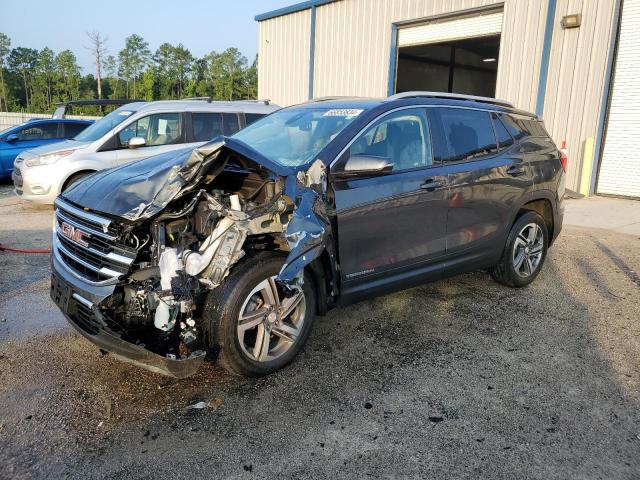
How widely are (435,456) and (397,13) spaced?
45.0ft

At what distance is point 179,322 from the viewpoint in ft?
10.4

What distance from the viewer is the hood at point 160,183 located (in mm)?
3215

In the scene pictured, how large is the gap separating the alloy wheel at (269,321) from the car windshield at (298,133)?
3.02 ft

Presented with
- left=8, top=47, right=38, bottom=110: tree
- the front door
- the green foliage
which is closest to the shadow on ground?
the front door

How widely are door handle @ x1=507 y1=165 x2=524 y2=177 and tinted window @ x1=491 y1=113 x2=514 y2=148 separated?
227 millimetres

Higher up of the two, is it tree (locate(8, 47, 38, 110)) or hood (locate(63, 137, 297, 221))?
tree (locate(8, 47, 38, 110))

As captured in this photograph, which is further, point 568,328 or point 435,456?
point 568,328

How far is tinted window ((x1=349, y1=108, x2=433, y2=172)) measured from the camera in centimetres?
396

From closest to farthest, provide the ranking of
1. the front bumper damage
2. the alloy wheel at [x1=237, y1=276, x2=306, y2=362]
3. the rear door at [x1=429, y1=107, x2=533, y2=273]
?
the front bumper damage
the alloy wheel at [x1=237, y1=276, x2=306, y2=362]
the rear door at [x1=429, y1=107, x2=533, y2=273]

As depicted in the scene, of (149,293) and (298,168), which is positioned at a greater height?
(298,168)

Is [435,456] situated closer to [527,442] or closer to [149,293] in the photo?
[527,442]

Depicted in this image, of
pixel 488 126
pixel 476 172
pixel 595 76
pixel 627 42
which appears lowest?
pixel 476 172

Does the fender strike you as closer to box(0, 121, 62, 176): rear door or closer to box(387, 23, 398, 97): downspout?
box(387, 23, 398, 97): downspout

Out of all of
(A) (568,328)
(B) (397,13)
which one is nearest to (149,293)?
(A) (568,328)
